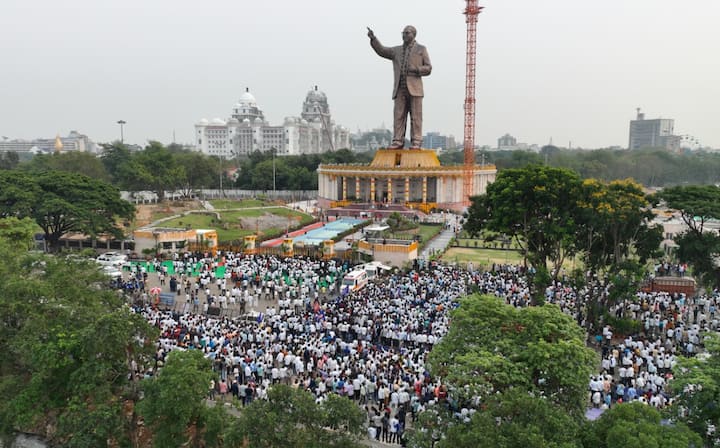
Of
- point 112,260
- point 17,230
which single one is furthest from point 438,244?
point 17,230

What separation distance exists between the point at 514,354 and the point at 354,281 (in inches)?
611

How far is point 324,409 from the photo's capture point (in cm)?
1122

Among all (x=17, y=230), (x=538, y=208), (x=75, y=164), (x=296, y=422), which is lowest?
(x=296, y=422)

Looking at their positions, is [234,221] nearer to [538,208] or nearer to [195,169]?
[195,169]

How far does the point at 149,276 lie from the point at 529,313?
23487 millimetres

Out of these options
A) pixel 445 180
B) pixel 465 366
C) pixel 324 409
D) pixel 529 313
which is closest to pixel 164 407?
pixel 324 409

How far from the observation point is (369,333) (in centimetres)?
2030

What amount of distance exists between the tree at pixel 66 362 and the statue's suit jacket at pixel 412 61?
158ft

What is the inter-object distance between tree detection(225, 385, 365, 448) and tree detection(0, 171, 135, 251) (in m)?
28.5

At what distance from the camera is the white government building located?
145625 millimetres

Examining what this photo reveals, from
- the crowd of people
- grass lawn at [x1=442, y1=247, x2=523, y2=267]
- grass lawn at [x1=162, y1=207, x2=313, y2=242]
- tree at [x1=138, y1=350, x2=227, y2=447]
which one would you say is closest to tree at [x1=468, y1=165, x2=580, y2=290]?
the crowd of people

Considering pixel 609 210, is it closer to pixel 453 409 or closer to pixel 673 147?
pixel 453 409

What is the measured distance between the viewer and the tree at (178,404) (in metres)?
11.4

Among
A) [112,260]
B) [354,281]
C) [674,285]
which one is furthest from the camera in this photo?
[112,260]
